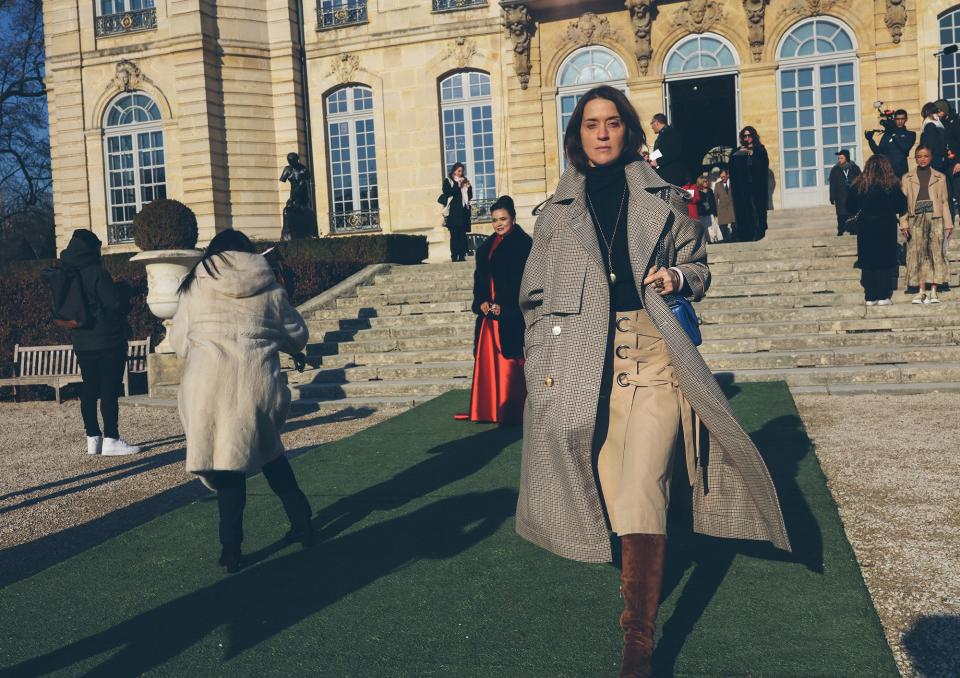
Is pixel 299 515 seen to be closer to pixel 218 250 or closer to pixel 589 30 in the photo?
pixel 218 250

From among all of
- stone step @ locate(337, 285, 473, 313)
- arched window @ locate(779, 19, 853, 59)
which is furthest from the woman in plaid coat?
arched window @ locate(779, 19, 853, 59)

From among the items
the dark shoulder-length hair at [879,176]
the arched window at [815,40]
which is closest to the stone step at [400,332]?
the dark shoulder-length hair at [879,176]

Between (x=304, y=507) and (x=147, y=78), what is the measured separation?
19.8 m

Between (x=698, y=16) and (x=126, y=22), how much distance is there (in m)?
12.9

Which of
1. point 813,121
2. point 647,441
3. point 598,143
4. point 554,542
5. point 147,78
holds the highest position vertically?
point 147,78

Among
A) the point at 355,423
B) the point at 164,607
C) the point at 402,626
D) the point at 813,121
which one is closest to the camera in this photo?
the point at 402,626

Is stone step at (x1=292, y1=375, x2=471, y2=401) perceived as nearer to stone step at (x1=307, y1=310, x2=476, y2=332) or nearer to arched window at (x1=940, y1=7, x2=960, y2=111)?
stone step at (x1=307, y1=310, x2=476, y2=332)

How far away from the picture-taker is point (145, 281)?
14.0 m

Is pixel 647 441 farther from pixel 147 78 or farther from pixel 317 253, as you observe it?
pixel 147 78

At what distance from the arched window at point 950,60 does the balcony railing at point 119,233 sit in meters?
17.9

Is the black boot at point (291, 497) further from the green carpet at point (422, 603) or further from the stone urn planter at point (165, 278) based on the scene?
the stone urn planter at point (165, 278)

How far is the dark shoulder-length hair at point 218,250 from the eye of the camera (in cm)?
438

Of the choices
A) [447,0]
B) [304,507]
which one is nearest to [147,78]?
[447,0]

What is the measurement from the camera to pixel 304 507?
187 inches
